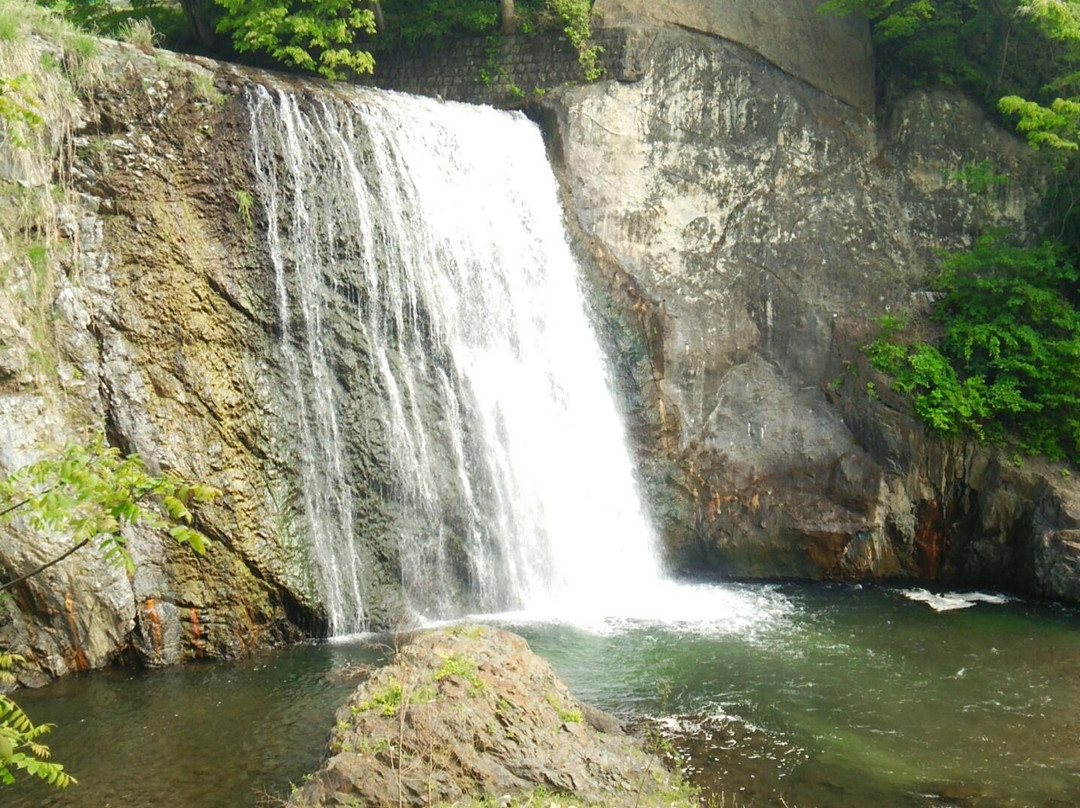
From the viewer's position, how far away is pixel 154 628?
8000 mm

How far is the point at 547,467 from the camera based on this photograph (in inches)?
437

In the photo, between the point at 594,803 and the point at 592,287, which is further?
the point at 592,287

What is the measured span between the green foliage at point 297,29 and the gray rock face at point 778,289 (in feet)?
9.30

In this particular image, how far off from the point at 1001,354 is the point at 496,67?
7734 mm

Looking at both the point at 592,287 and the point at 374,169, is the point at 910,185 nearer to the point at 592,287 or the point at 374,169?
the point at 592,287

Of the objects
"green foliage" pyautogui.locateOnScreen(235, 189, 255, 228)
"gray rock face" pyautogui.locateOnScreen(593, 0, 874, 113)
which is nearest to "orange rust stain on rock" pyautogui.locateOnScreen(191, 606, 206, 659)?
"green foliage" pyautogui.locateOnScreen(235, 189, 255, 228)

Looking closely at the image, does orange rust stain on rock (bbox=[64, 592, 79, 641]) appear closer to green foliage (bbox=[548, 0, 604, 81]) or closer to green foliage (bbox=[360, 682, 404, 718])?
green foliage (bbox=[360, 682, 404, 718])

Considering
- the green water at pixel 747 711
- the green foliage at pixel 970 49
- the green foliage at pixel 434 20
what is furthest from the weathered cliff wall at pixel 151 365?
the green foliage at pixel 970 49

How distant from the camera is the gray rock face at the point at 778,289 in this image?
38.7 ft

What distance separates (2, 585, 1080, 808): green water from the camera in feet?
19.6

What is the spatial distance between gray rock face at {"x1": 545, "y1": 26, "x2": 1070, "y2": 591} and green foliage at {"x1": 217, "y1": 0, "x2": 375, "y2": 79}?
283cm

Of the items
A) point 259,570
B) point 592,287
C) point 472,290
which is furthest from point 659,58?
point 259,570

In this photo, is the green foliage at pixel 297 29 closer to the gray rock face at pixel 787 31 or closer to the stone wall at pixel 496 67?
the stone wall at pixel 496 67

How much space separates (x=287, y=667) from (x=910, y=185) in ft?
34.4
